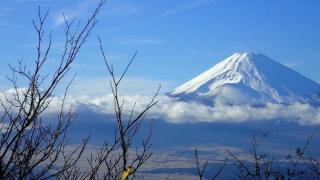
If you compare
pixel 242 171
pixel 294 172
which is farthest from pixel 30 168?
pixel 294 172

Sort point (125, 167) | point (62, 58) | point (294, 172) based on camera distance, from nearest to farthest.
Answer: point (125, 167), point (62, 58), point (294, 172)

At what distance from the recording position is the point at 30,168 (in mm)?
6137

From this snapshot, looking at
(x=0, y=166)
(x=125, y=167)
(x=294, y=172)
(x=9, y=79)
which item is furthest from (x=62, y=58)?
(x=294, y=172)

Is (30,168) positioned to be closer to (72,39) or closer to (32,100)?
(32,100)

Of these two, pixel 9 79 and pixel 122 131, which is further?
pixel 9 79

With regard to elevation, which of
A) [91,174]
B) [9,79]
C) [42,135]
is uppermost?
[9,79]

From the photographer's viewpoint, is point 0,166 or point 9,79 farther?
point 9,79

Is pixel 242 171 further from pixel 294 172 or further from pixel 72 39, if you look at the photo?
pixel 72 39

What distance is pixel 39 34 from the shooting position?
6773 millimetres

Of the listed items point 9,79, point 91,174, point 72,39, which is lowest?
point 91,174

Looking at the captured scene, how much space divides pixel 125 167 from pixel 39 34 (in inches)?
97.9

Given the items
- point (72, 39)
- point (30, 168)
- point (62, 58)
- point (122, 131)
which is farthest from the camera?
point (72, 39)

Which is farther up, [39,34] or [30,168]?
[39,34]

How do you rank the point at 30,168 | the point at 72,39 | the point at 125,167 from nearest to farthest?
the point at 125,167 < the point at 30,168 < the point at 72,39
